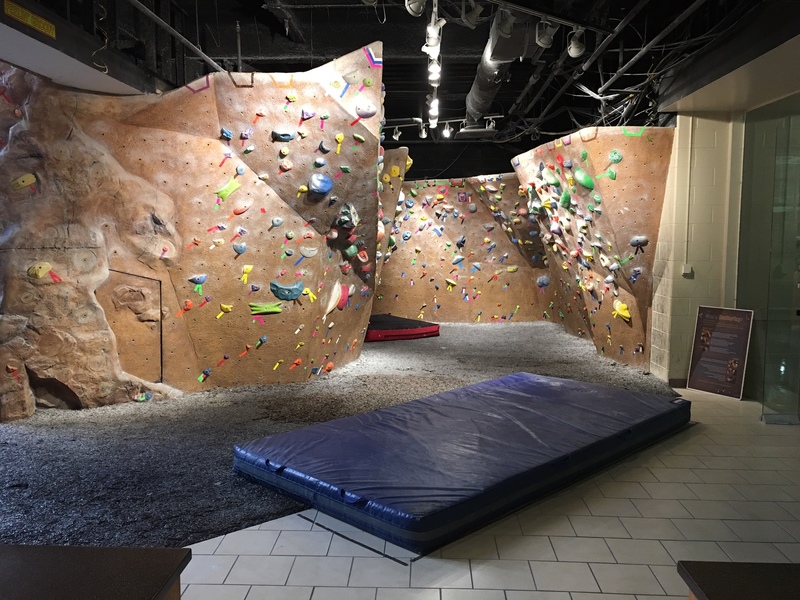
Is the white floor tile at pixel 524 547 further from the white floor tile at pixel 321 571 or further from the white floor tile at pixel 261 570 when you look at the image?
the white floor tile at pixel 261 570

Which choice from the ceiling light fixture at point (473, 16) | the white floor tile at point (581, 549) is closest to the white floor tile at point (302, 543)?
the white floor tile at point (581, 549)

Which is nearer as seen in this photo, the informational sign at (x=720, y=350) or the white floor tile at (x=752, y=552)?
the white floor tile at (x=752, y=552)

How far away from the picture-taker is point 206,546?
9.98 ft

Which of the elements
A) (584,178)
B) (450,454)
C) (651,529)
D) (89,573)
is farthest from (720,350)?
(89,573)

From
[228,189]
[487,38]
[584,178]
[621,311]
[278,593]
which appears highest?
[487,38]

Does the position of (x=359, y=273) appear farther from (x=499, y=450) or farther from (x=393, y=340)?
(x=499, y=450)

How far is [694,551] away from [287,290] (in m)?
4.03

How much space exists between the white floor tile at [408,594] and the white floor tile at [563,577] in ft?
1.44

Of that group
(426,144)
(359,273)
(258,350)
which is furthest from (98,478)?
(426,144)

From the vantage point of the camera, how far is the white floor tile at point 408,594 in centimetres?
262

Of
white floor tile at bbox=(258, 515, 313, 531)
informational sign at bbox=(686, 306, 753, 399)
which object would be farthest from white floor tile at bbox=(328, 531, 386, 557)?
informational sign at bbox=(686, 306, 753, 399)

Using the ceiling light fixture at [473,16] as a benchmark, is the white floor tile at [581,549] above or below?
below

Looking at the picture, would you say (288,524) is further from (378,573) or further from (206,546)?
(378,573)

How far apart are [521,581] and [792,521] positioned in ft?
5.45
